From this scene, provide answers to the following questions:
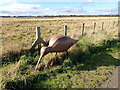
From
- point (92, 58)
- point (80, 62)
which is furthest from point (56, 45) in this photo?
point (92, 58)

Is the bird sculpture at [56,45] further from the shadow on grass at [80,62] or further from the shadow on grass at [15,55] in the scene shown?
the shadow on grass at [15,55]

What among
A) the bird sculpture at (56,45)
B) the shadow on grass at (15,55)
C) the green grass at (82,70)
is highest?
the bird sculpture at (56,45)

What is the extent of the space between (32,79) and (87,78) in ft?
6.02

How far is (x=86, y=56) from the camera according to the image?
20.2ft

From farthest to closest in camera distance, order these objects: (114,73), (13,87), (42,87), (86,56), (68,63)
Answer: (86,56), (68,63), (114,73), (42,87), (13,87)

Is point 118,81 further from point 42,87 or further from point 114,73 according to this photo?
point 42,87

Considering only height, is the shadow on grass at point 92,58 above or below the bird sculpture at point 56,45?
below

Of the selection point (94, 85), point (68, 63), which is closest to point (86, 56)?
point (68, 63)

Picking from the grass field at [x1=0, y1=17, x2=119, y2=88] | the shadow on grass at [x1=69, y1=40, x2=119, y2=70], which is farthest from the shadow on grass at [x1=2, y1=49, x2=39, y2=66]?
the shadow on grass at [x1=69, y1=40, x2=119, y2=70]

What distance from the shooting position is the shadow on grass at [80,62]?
3.86 metres

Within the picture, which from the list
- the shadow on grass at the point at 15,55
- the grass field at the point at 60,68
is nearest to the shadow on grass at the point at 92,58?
the grass field at the point at 60,68

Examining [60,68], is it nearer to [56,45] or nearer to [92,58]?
[56,45]

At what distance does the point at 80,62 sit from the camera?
17.9ft

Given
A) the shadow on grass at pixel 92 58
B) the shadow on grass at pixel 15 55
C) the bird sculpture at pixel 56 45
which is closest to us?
the bird sculpture at pixel 56 45
